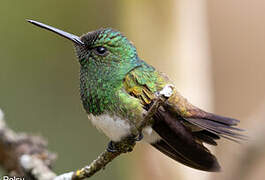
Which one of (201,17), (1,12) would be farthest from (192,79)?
(1,12)

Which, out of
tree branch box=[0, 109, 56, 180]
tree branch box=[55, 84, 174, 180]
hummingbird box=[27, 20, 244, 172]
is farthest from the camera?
tree branch box=[0, 109, 56, 180]

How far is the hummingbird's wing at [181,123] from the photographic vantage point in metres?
2.62

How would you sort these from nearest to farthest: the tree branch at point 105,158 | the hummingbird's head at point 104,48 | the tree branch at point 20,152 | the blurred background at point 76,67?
the tree branch at point 105,158 < the hummingbird's head at point 104,48 < the tree branch at point 20,152 < the blurred background at point 76,67

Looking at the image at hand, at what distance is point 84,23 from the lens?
6047mm

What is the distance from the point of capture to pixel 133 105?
2578 millimetres

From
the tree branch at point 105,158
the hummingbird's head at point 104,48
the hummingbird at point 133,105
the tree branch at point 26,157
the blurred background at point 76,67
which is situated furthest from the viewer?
the blurred background at point 76,67

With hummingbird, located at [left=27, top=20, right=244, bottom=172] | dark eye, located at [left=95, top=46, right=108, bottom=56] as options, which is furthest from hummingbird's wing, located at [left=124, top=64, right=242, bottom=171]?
dark eye, located at [left=95, top=46, right=108, bottom=56]

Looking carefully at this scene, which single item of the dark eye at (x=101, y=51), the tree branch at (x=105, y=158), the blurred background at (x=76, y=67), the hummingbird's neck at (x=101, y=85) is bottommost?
the tree branch at (x=105, y=158)

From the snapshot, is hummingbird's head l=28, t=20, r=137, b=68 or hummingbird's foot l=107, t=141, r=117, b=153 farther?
hummingbird's head l=28, t=20, r=137, b=68

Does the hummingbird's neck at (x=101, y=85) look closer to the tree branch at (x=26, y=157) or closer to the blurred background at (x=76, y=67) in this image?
the tree branch at (x=26, y=157)

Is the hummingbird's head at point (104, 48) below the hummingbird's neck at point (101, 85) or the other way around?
the other way around

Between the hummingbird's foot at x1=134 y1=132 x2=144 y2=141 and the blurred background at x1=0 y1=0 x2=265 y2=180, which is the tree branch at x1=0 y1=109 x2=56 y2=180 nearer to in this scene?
the hummingbird's foot at x1=134 y1=132 x2=144 y2=141

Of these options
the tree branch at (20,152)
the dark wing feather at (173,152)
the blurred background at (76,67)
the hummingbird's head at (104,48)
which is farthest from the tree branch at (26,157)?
the blurred background at (76,67)

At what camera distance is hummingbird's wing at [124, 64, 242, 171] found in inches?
103
